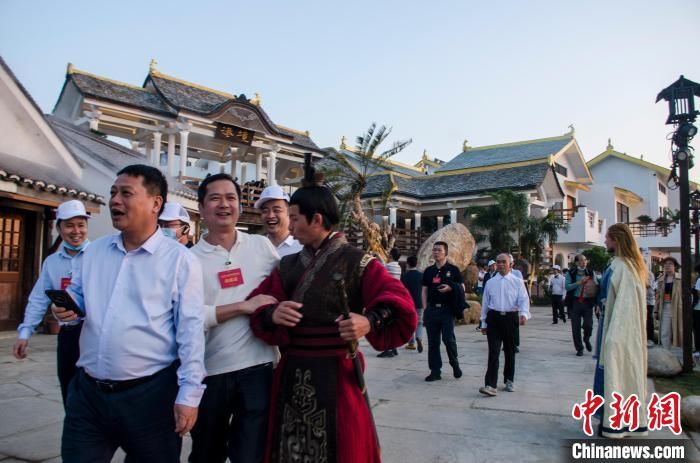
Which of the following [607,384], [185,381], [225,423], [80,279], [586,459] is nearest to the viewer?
[185,381]

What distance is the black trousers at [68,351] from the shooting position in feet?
10.7

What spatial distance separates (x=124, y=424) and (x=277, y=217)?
1.91 metres

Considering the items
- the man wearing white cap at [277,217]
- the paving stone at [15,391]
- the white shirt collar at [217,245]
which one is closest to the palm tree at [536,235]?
the paving stone at [15,391]

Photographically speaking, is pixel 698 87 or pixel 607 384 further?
pixel 698 87

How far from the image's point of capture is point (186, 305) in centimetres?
227

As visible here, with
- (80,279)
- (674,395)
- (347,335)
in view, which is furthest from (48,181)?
(674,395)

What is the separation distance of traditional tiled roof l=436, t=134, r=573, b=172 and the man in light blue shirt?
27.5 meters

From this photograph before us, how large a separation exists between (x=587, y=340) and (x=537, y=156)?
21727 millimetres

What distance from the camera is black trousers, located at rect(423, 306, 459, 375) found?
6.91 meters

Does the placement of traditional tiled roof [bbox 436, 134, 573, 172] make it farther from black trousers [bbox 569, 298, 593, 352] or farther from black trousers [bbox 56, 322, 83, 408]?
black trousers [bbox 56, 322, 83, 408]

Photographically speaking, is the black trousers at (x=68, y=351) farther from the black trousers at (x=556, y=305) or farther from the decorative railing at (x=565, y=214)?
the decorative railing at (x=565, y=214)

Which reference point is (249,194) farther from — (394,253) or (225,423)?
(225,423)

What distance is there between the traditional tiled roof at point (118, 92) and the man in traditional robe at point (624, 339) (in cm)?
1601

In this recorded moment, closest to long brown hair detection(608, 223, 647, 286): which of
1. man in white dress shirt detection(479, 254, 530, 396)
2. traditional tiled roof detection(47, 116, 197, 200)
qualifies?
man in white dress shirt detection(479, 254, 530, 396)
